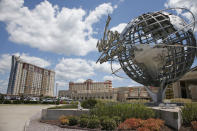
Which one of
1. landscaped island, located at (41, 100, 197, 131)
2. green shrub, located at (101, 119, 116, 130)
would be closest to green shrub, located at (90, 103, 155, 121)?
landscaped island, located at (41, 100, 197, 131)

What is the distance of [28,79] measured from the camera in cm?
11062

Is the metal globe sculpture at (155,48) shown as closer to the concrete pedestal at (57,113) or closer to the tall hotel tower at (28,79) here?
the concrete pedestal at (57,113)

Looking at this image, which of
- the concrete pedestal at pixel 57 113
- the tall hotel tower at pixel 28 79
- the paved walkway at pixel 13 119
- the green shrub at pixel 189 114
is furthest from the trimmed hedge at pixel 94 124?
the tall hotel tower at pixel 28 79

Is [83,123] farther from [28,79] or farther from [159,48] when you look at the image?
[28,79]

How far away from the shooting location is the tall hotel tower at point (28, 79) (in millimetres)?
104125

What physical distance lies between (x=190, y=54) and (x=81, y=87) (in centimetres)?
13942

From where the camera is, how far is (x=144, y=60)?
1200 cm

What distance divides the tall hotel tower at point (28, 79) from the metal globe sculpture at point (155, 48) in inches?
4224

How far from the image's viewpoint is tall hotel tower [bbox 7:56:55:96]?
104 meters

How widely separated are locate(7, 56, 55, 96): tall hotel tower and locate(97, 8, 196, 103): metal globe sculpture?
352 feet

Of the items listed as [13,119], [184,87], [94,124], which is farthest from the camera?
[184,87]

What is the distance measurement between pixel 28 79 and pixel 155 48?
376 feet

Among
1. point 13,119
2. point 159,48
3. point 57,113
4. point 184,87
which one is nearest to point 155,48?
point 159,48

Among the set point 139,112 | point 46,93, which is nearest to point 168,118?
point 139,112
